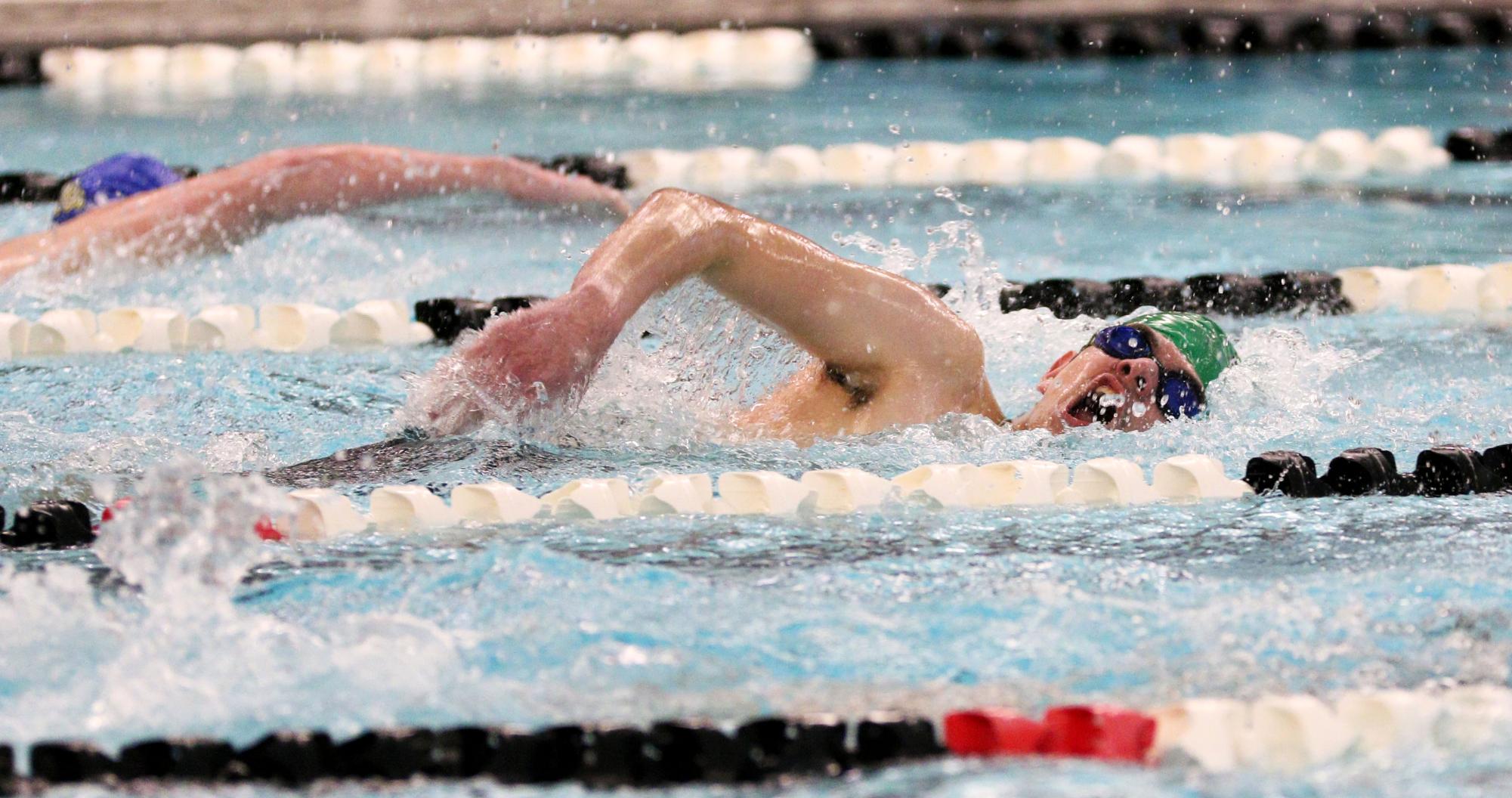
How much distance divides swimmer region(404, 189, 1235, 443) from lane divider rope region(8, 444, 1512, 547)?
13 cm

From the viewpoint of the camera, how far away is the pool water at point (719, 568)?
1.90 metres

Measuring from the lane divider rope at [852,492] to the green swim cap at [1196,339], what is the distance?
24cm

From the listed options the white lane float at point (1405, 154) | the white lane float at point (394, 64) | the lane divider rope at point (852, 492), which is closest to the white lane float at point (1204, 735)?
the lane divider rope at point (852, 492)

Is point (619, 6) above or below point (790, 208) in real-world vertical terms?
above

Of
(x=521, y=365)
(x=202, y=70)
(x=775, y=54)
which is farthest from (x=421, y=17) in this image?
(x=521, y=365)

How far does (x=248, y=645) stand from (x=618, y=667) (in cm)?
43

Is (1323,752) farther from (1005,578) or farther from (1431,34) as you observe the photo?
(1431,34)

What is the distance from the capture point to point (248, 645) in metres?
1.98

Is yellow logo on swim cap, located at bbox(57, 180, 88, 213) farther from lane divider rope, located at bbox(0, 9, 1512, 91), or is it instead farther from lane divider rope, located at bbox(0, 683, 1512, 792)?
lane divider rope, located at bbox(0, 9, 1512, 91)

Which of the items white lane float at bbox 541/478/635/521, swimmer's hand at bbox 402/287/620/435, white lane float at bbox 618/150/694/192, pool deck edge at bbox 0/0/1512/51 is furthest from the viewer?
pool deck edge at bbox 0/0/1512/51

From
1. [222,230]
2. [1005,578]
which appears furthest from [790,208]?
[1005,578]

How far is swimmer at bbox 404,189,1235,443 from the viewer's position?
2.39 metres

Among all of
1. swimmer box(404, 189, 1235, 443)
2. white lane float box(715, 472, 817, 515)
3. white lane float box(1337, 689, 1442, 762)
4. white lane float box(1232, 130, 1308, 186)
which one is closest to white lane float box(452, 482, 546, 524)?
swimmer box(404, 189, 1235, 443)

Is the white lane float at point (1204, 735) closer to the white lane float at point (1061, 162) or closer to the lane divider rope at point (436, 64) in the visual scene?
the white lane float at point (1061, 162)
